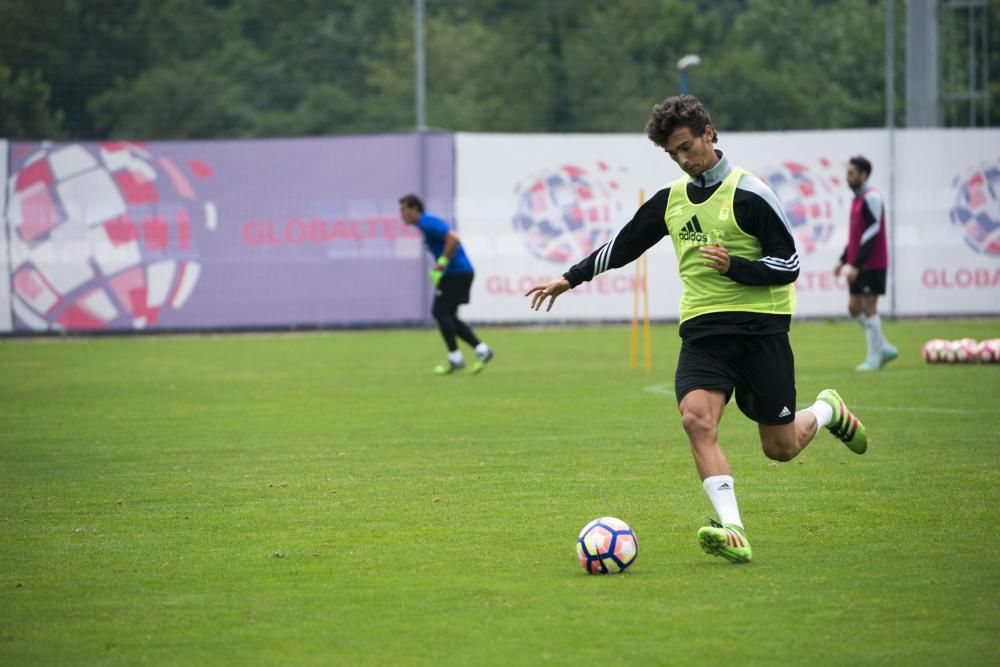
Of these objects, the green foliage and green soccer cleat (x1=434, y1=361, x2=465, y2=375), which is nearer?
green soccer cleat (x1=434, y1=361, x2=465, y2=375)

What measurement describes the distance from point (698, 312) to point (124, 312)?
19.3 m

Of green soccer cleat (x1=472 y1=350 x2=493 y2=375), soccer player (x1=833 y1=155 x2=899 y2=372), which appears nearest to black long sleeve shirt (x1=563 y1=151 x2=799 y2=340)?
soccer player (x1=833 y1=155 x2=899 y2=372)

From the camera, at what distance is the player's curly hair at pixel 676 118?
7055 mm

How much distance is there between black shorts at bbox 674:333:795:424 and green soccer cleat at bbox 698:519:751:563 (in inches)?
26.9

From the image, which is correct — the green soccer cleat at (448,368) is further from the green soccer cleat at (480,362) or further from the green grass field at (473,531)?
the green grass field at (473,531)

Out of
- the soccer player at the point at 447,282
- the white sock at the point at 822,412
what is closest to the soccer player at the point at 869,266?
the soccer player at the point at 447,282

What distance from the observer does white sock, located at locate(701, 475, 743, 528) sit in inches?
277

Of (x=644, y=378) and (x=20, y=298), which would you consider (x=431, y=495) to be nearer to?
(x=644, y=378)

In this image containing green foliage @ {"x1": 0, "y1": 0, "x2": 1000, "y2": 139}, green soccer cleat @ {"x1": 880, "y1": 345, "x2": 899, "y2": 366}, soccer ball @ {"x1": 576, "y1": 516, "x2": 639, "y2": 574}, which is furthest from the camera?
green foliage @ {"x1": 0, "y1": 0, "x2": 1000, "y2": 139}

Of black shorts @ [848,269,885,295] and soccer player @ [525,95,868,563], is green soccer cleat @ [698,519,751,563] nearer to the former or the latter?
soccer player @ [525,95,868,563]

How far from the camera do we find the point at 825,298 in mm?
26016

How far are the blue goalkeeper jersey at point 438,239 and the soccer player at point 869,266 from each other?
14.4 ft

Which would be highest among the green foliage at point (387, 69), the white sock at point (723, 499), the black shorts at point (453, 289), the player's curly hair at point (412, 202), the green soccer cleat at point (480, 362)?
the green foliage at point (387, 69)

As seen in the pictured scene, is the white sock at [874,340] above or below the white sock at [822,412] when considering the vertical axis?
below
